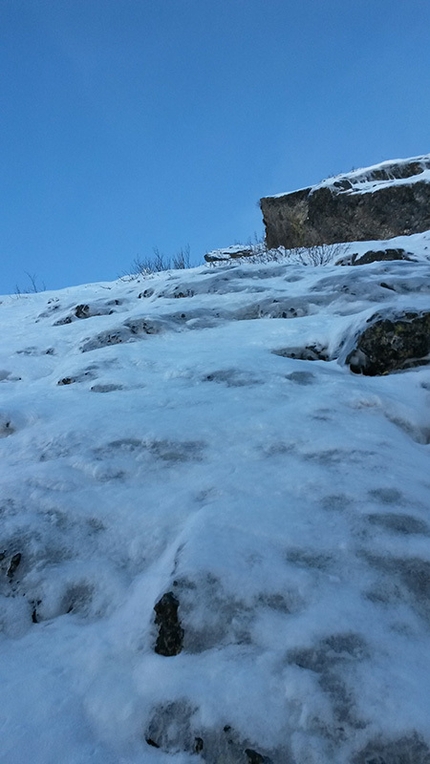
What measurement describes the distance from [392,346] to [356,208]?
9283mm

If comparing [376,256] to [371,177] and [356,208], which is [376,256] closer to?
[356,208]

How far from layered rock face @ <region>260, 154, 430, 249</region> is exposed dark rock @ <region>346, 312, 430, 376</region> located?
8.53 meters

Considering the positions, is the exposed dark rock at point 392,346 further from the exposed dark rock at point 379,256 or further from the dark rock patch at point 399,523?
the exposed dark rock at point 379,256

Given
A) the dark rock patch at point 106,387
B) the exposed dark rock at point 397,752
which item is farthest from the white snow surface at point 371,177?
the exposed dark rock at point 397,752

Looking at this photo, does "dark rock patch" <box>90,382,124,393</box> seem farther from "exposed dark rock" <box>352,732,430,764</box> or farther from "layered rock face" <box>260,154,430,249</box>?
"layered rock face" <box>260,154,430,249</box>

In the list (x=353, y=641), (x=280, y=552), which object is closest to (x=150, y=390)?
(x=280, y=552)

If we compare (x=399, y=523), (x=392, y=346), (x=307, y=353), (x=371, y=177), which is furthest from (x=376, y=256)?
(x=399, y=523)

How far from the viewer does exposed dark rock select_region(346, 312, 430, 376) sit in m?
3.62

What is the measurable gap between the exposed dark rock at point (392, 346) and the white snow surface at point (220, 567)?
179mm

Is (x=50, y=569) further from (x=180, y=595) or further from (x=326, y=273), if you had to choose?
(x=326, y=273)

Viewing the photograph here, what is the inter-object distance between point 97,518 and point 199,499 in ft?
1.37

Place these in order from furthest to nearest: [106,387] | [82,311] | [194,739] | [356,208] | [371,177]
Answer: [371,177]
[356,208]
[82,311]
[106,387]
[194,739]

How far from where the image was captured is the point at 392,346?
364cm

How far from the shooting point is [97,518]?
1.99 metres
